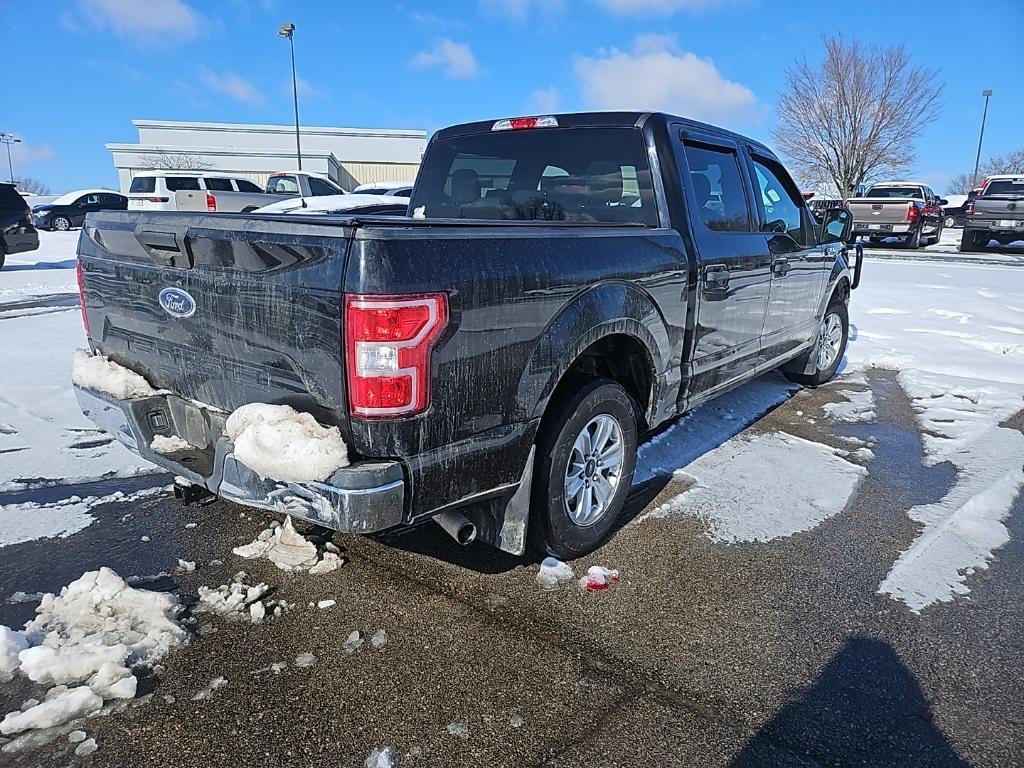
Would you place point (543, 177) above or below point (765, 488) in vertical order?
above

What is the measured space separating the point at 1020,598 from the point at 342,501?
9.33ft

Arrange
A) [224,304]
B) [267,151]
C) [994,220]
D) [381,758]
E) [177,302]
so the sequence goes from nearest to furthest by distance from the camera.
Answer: [381,758] < [224,304] < [177,302] < [994,220] < [267,151]

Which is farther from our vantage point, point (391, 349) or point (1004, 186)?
point (1004, 186)

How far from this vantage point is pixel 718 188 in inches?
166

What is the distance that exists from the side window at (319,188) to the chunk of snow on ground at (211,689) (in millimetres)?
19283

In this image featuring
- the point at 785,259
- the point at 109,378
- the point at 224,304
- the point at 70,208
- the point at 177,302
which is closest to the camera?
the point at 224,304

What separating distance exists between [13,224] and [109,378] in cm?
1310

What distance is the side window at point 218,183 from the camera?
19422 mm

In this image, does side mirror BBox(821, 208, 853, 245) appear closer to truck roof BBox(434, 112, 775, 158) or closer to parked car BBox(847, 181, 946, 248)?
truck roof BBox(434, 112, 775, 158)

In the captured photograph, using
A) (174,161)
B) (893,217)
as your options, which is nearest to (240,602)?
(893,217)

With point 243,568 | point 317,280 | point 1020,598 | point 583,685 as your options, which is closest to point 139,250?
point 317,280

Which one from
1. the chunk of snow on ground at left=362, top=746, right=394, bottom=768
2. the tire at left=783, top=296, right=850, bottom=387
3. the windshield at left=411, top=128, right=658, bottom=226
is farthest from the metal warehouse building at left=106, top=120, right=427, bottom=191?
the chunk of snow on ground at left=362, top=746, right=394, bottom=768

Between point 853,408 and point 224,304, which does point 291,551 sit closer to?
point 224,304

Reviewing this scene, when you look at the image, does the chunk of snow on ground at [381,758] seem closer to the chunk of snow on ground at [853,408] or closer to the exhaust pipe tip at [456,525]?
the exhaust pipe tip at [456,525]
